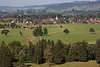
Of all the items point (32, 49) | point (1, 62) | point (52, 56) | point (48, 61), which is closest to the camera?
point (1, 62)

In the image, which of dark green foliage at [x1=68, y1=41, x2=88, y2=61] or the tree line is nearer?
the tree line

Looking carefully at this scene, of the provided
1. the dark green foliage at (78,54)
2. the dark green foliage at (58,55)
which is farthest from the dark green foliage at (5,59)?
the dark green foliage at (78,54)

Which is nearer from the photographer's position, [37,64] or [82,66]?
[82,66]

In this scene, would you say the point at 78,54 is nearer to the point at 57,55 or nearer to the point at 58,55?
the point at 58,55

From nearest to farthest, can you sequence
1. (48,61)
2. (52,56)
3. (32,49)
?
(48,61) < (52,56) < (32,49)

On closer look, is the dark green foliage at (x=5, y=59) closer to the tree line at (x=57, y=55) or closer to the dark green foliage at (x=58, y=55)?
the tree line at (x=57, y=55)

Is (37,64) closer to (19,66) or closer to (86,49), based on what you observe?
(19,66)

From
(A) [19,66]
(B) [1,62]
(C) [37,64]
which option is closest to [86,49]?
(C) [37,64]

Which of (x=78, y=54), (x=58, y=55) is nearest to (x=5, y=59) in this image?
(x=58, y=55)

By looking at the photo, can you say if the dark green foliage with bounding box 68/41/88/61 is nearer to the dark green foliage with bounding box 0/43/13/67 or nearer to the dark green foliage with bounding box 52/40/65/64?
the dark green foliage with bounding box 52/40/65/64

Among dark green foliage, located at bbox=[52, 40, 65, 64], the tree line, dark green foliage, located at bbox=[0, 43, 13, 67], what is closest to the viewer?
dark green foliage, located at bbox=[0, 43, 13, 67]

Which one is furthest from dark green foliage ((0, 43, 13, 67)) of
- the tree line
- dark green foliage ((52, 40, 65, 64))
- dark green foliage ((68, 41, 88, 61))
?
dark green foliage ((68, 41, 88, 61))
